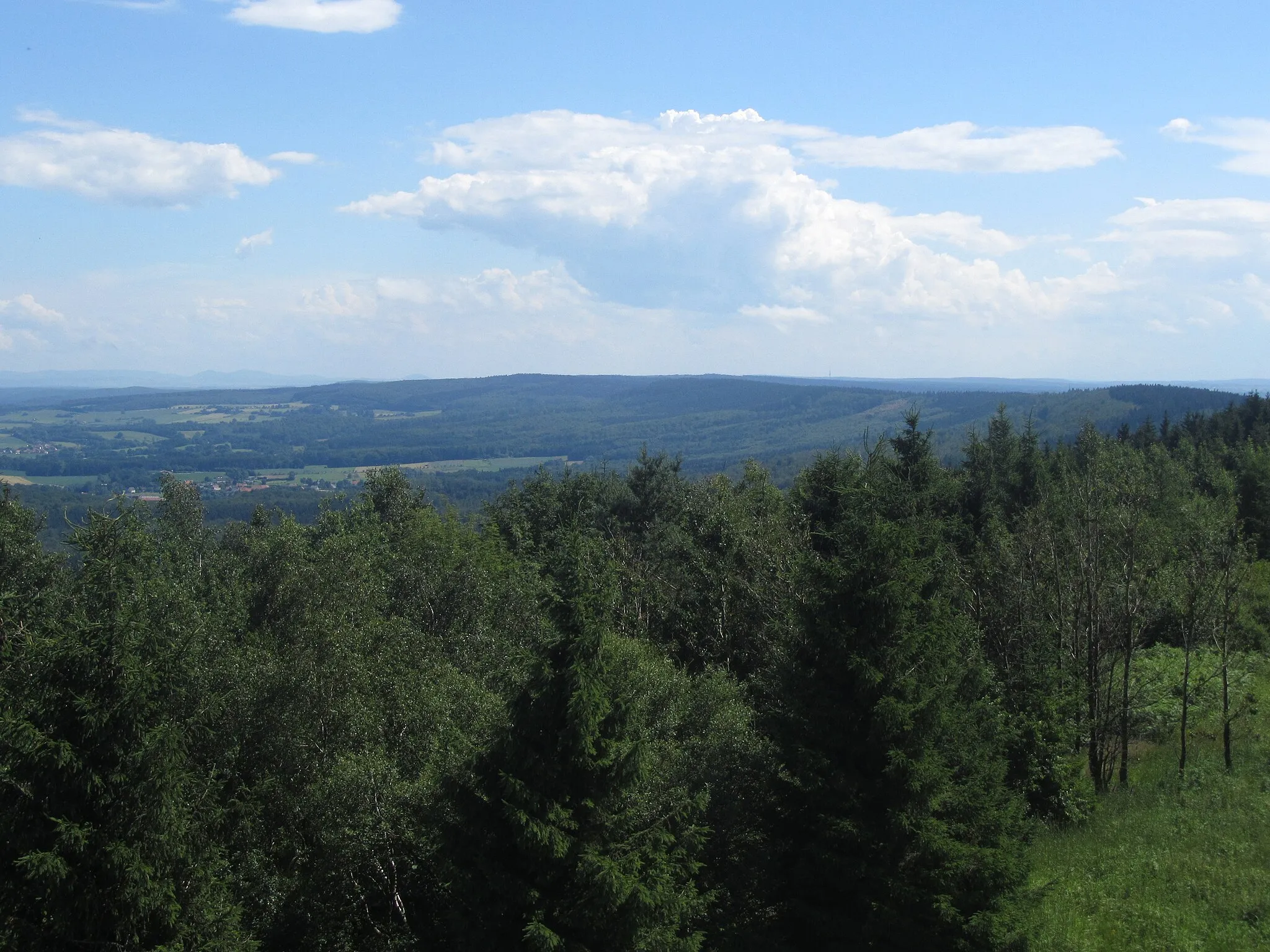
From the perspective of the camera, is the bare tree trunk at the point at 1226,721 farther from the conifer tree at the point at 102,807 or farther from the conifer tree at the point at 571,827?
the conifer tree at the point at 102,807

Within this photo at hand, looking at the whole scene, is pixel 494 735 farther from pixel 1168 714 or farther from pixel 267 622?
pixel 1168 714

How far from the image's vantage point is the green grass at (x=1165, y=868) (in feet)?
67.2

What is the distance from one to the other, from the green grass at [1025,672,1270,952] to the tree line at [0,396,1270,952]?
3.92 ft

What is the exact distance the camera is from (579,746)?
1702 centimetres

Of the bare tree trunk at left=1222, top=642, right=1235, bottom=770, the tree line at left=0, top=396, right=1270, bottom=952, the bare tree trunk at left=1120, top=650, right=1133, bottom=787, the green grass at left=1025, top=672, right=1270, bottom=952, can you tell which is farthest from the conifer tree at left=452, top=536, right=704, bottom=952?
the bare tree trunk at left=1222, top=642, right=1235, bottom=770

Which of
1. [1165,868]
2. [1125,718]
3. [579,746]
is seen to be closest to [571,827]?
[579,746]

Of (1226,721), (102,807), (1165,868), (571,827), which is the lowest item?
(1165,868)

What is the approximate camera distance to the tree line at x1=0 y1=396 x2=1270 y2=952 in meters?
16.2

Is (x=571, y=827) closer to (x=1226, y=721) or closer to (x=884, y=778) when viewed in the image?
(x=884, y=778)

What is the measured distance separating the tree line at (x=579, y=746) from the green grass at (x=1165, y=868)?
1.20 m

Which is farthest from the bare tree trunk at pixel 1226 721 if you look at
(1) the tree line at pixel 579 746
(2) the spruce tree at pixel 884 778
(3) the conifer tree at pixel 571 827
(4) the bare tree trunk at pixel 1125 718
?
(3) the conifer tree at pixel 571 827

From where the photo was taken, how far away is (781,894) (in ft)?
65.9

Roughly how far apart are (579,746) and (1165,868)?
1655 cm

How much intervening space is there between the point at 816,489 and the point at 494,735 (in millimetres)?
21003
